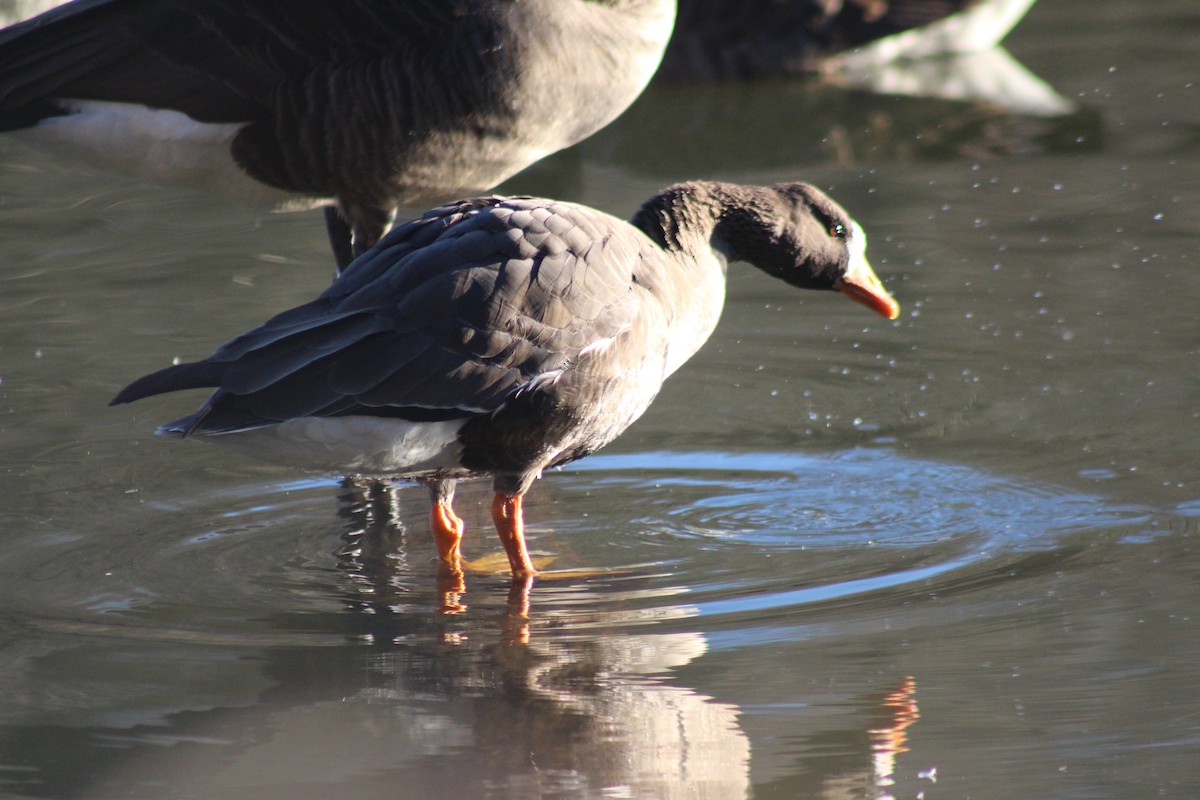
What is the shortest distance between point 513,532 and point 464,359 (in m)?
0.67

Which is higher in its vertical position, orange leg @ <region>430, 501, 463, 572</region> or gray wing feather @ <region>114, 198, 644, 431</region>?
gray wing feather @ <region>114, 198, 644, 431</region>

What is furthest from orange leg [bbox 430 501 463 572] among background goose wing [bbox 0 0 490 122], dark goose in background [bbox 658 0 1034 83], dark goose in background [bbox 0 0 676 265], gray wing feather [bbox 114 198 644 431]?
dark goose in background [bbox 658 0 1034 83]

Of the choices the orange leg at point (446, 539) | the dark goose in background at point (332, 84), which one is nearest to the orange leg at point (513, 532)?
the orange leg at point (446, 539)

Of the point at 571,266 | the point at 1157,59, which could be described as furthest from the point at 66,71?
the point at 1157,59

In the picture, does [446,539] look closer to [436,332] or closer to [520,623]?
[520,623]

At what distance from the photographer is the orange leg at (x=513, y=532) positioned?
16.3 ft

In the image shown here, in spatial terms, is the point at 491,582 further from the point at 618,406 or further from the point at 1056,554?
the point at 1056,554

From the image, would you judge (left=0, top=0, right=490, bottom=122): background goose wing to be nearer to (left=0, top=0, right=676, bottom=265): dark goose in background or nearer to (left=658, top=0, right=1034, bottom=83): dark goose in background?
(left=0, top=0, right=676, bottom=265): dark goose in background

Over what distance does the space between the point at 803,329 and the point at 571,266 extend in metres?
2.47

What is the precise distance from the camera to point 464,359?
4617 millimetres

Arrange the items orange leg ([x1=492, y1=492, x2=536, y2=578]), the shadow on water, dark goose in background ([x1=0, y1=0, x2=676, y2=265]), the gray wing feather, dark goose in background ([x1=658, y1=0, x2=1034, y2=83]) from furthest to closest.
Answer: dark goose in background ([x1=658, y1=0, x2=1034, y2=83])
dark goose in background ([x1=0, y1=0, x2=676, y2=265])
orange leg ([x1=492, y1=492, x2=536, y2=578])
the gray wing feather
the shadow on water

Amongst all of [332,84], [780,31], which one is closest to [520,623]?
[332,84]

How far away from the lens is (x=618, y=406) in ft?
16.0

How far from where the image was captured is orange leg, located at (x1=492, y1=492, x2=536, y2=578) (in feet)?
16.3
